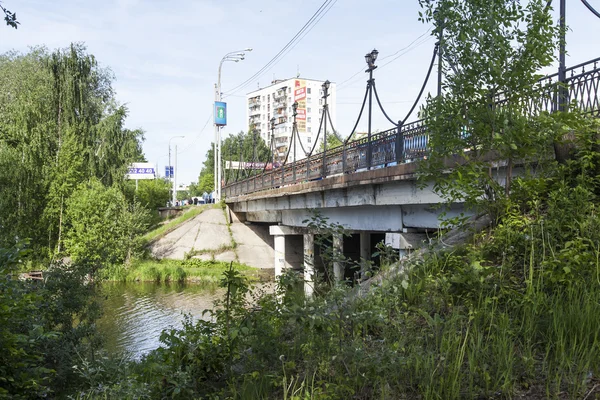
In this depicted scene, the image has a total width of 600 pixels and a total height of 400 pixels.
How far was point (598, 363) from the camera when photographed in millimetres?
3293

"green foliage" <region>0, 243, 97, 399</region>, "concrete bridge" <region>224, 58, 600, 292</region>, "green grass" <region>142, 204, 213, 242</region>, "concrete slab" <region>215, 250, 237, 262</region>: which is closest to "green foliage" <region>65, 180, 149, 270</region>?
"green grass" <region>142, 204, 213, 242</region>

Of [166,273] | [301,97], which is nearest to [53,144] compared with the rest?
[166,273]

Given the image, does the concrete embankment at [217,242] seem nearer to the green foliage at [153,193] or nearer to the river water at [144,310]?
the river water at [144,310]

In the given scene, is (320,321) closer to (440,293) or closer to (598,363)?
(440,293)

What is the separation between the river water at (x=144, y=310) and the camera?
14.4m

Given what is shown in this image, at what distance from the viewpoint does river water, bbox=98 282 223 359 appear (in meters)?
14.4

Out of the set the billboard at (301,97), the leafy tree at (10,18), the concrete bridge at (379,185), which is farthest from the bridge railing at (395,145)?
the billboard at (301,97)

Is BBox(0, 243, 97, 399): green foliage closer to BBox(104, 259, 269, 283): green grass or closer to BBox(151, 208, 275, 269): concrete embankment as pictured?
BBox(104, 259, 269, 283): green grass

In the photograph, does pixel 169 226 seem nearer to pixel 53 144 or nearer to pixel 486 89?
pixel 53 144

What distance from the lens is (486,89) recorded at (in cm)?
527

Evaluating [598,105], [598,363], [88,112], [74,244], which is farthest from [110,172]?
[598,363]

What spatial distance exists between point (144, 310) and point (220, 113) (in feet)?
81.5

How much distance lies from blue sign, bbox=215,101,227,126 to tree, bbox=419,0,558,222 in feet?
122

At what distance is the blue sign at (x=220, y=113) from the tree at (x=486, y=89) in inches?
1461
